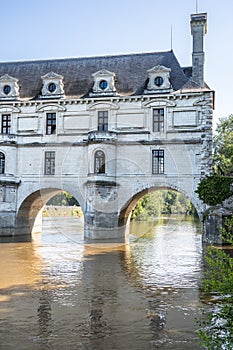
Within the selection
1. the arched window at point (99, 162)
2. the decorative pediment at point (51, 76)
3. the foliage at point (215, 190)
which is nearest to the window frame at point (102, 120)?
the arched window at point (99, 162)

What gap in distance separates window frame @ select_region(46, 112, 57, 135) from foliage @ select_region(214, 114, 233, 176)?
19.9 m

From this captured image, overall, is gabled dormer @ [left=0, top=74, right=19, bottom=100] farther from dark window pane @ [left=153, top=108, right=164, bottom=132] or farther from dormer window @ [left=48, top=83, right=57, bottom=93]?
dark window pane @ [left=153, top=108, right=164, bottom=132]

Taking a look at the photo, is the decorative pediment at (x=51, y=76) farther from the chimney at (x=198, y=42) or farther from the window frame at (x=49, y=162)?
the chimney at (x=198, y=42)

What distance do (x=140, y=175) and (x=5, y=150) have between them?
346 inches

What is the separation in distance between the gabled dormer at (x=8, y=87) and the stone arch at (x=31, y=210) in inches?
258

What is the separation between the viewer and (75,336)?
7.00 metres

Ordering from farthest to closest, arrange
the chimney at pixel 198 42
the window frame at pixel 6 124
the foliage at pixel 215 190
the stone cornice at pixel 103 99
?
the window frame at pixel 6 124
the chimney at pixel 198 42
the stone cornice at pixel 103 99
the foliage at pixel 215 190

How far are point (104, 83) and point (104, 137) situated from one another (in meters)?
3.73

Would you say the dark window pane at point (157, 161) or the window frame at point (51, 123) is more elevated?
the window frame at point (51, 123)

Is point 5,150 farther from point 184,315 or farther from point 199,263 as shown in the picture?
point 184,315

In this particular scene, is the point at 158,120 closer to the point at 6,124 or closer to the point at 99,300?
the point at 6,124

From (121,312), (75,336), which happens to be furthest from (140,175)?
(75,336)

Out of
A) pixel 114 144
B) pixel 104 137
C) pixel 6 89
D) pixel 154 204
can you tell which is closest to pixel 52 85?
pixel 6 89

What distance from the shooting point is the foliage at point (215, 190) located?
20.7m
